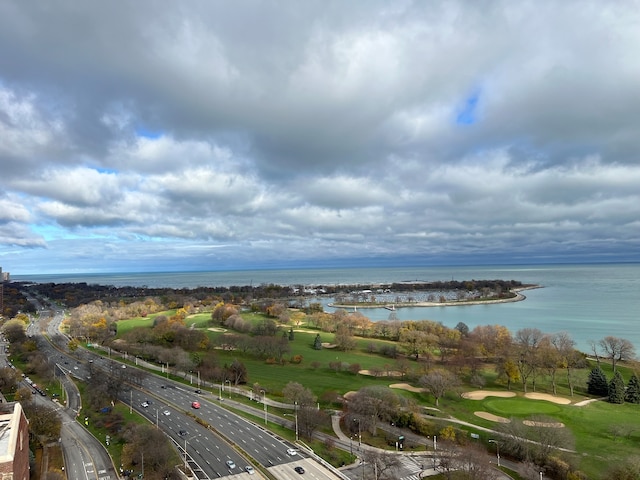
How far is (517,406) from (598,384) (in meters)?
17.3

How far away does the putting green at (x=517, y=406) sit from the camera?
55219 mm

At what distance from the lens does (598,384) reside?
211 feet

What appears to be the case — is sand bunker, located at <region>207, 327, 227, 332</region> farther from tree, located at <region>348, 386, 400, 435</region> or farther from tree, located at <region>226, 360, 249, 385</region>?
tree, located at <region>348, 386, 400, 435</region>

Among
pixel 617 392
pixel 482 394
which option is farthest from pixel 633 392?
Result: pixel 482 394

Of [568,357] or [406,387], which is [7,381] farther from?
[568,357]

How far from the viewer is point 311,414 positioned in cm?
4969

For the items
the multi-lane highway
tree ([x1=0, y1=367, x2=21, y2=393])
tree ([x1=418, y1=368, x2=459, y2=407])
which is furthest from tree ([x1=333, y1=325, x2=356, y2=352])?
tree ([x1=0, y1=367, x2=21, y2=393])

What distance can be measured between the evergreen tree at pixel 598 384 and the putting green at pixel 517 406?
11532 millimetres

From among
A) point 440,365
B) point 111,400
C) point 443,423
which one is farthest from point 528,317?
point 111,400

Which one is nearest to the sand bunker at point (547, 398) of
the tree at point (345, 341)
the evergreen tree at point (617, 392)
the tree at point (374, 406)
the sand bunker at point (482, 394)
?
the sand bunker at point (482, 394)

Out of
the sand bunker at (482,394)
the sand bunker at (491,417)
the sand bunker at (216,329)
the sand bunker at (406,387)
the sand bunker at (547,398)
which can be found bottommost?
the sand bunker at (547,398)

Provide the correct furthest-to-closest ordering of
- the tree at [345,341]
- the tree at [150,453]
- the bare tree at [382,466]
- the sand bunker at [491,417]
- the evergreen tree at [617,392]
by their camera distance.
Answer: the tree at [345,341] → the evergreen tree at [617,392] → the sand bunker at [491,417] → the tree at [150,453] → the bare tree at [382,466]

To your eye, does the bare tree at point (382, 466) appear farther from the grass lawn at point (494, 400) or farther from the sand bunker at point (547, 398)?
the sand bunker at point (547, 398)

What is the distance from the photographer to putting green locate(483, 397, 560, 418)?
55219 millimetres
